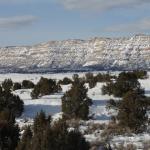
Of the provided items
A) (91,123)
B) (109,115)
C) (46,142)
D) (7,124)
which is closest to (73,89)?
(109,115)

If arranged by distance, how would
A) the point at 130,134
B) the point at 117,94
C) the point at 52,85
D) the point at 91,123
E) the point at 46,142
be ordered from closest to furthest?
the point at 46,142, the point at 130,134, the point at 91,123, the point at 117,94, the point at 52,85

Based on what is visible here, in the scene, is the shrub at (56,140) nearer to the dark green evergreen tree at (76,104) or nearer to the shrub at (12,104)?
the dark green evergreen tree at (76,104)

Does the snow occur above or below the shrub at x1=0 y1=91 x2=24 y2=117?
below

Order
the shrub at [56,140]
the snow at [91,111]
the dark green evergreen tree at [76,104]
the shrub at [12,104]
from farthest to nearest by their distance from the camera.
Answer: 1. the shrub at [12,104]
2. the dark green evergreen tree at [76,104]
3. the snow at [91,111]
4. the shrub at [56,140]

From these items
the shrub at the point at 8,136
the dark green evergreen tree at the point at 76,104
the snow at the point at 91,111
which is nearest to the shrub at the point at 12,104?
the snow at the point at 91,111

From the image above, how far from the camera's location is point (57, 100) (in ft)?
81.7

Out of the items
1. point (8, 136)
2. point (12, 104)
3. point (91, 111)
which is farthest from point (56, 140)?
point (91, 111)

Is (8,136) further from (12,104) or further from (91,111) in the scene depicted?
(91,111)

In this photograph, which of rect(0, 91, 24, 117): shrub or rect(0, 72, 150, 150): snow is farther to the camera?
rect(0, 91, 24, 117): shrub

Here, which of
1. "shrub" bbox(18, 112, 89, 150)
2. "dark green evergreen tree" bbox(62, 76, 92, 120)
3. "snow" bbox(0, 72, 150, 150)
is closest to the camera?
"shrub" bbox(18, 112, 89, 150)

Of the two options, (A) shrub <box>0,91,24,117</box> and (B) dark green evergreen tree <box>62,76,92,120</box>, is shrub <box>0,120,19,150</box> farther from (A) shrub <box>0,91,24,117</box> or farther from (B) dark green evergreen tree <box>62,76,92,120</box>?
(A) shrub <box>0,91,24,117</box>

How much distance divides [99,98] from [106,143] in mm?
10104

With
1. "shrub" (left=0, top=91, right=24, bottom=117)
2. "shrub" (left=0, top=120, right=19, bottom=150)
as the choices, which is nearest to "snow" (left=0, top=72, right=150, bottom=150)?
"shrub" (left=0, top=91, right=24, bottom=117)

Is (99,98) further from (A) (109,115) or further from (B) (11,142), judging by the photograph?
(B) (11,142)
